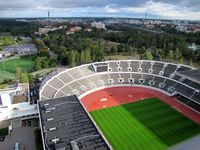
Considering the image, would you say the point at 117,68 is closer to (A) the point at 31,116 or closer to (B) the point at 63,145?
(A) the point at 31,116

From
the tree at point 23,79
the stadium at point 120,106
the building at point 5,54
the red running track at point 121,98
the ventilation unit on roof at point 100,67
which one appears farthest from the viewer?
the building at point 5,54

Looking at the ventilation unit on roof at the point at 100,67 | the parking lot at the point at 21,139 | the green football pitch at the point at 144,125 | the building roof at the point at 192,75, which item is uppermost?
the building roof at the point at 192,75

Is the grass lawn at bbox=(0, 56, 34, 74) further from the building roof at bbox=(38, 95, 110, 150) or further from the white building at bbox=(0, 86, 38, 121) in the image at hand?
the building roof at bbox=(38, 95, 110, 150)

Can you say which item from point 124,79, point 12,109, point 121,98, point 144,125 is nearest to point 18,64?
point 124,79

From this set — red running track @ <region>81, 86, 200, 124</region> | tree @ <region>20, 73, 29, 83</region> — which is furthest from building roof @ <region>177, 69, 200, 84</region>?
tree @ <region>20, 73, 29, 83</region>

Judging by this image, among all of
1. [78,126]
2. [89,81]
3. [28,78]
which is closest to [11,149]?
[78,126]

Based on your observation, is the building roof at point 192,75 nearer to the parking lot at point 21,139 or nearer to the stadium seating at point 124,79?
the stadium seating at point 124,79

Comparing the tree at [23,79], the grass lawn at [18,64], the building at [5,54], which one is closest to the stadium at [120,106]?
Result: the tree at [23,79]

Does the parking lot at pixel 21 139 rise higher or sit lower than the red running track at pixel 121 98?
lower
